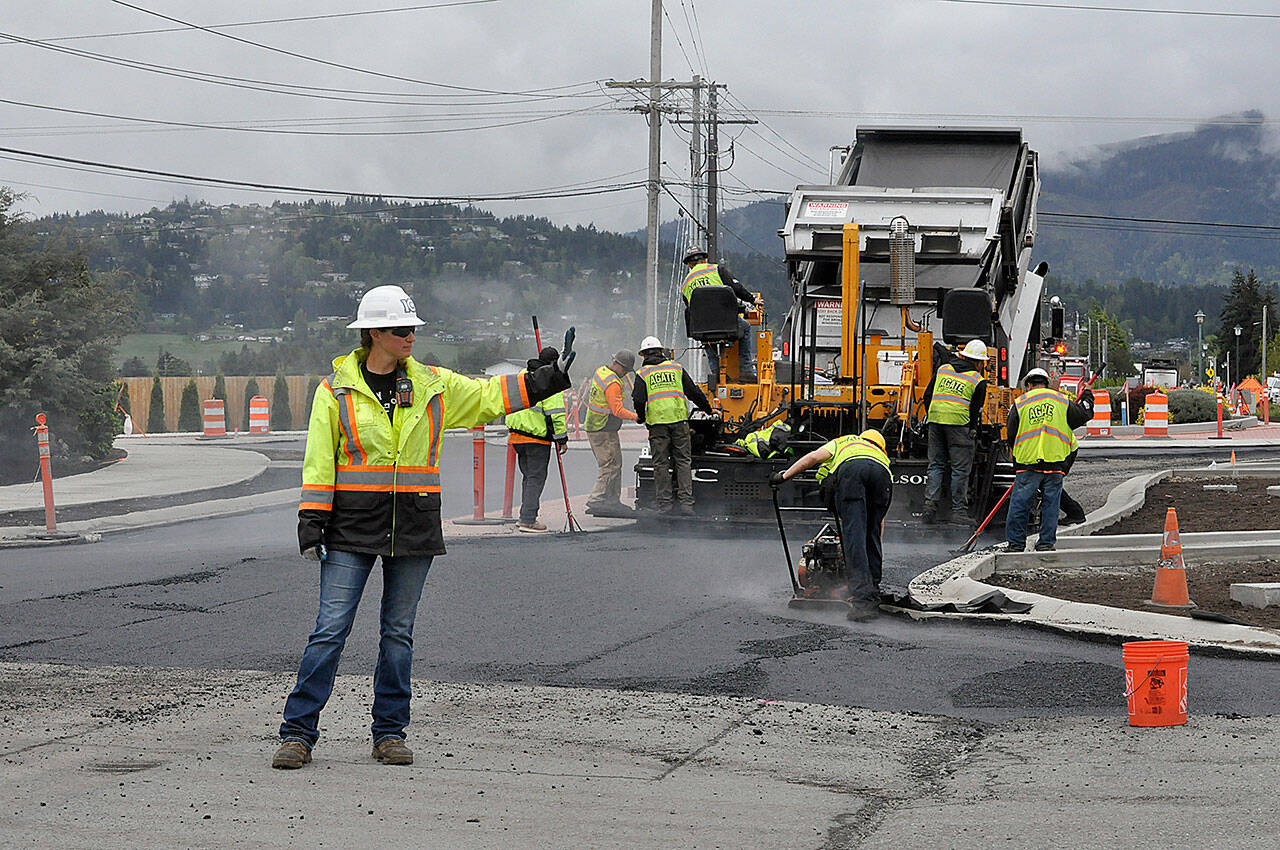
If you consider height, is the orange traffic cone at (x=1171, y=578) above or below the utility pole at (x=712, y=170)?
below

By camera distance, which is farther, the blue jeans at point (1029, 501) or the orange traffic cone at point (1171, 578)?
the blue jeans at point (1029, 501)

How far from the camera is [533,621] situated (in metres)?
9.40

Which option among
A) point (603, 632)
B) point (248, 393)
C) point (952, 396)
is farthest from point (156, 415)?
point (603, 632)

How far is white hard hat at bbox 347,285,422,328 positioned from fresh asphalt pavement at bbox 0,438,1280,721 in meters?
2.40

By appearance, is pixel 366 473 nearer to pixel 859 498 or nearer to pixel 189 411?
pixel 859 498

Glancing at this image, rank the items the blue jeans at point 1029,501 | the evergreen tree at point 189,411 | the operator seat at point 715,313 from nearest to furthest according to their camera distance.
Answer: the blue jeans at point 1029,501 → the operator seat at point 715,313 → the evergreen tree at point 189,411

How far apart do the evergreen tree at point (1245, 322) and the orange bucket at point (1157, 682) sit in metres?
107

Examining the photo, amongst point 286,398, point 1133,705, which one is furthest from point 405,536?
point 286,398

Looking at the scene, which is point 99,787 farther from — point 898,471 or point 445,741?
point 898,471

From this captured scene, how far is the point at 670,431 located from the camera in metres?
15.1

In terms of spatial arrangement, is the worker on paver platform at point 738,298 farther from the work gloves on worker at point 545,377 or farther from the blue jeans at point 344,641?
the blue jeans at point 344,641

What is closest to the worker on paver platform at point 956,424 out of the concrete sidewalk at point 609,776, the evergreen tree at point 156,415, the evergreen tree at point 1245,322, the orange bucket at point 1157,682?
the concrete sidewalk at point 609,776

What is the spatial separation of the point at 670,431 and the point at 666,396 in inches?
13.8

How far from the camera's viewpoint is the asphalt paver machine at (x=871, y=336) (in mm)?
14672
